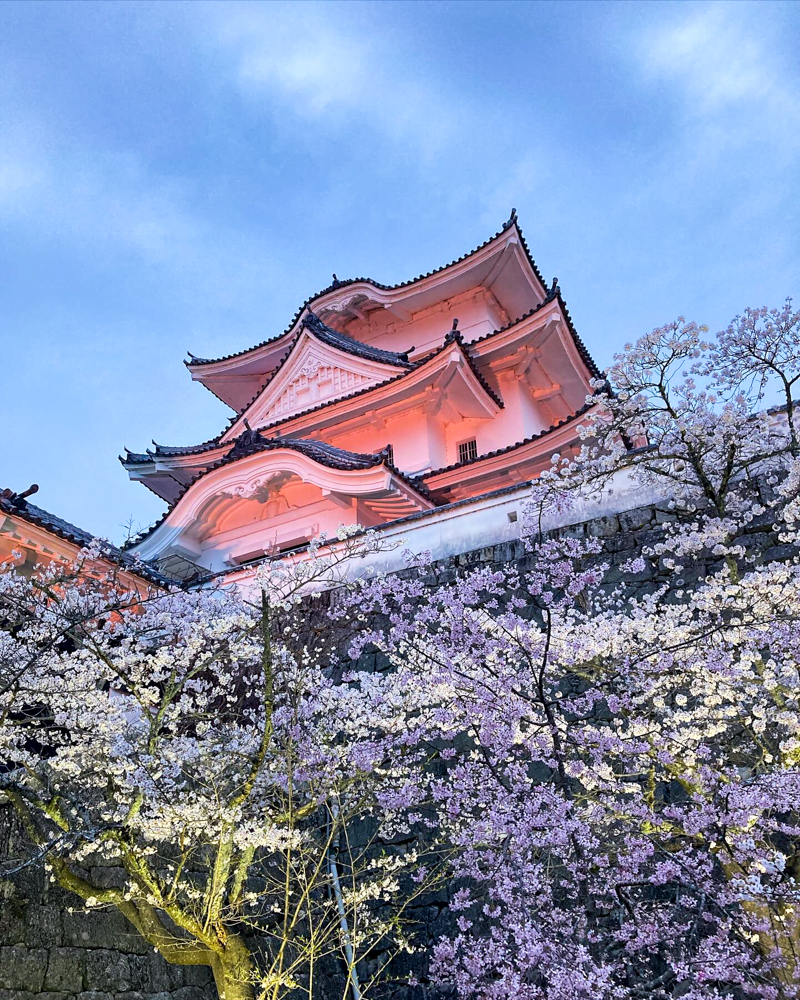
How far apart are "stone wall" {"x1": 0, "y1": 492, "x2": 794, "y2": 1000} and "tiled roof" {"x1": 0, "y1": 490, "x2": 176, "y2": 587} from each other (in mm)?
3245

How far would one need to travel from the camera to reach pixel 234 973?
462 centimetres

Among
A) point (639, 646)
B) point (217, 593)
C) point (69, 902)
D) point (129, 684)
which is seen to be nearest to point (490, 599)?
point (639, 646)

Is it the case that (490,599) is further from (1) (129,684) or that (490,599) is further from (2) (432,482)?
(2) (432,482)

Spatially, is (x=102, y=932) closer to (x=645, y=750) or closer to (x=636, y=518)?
(x=645, y=750)

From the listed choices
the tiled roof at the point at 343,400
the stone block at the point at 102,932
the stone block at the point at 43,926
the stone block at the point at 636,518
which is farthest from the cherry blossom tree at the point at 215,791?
the tiled roof at the point at 343,400

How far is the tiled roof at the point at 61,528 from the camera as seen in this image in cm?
787

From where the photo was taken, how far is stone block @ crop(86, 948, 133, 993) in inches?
212

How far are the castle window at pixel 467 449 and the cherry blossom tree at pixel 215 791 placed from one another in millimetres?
7093

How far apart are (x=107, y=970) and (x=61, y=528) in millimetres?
4408

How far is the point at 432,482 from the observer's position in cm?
1150

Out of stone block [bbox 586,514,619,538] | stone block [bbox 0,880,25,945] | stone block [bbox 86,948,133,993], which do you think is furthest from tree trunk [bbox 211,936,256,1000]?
stone block [bbox 586,514,619,538]

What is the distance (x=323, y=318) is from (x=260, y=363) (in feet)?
5.26

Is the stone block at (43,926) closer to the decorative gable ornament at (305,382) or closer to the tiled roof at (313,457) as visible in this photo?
the tiled roof at (313,457)

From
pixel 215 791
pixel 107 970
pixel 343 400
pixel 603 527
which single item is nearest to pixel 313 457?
pixel 343 400
